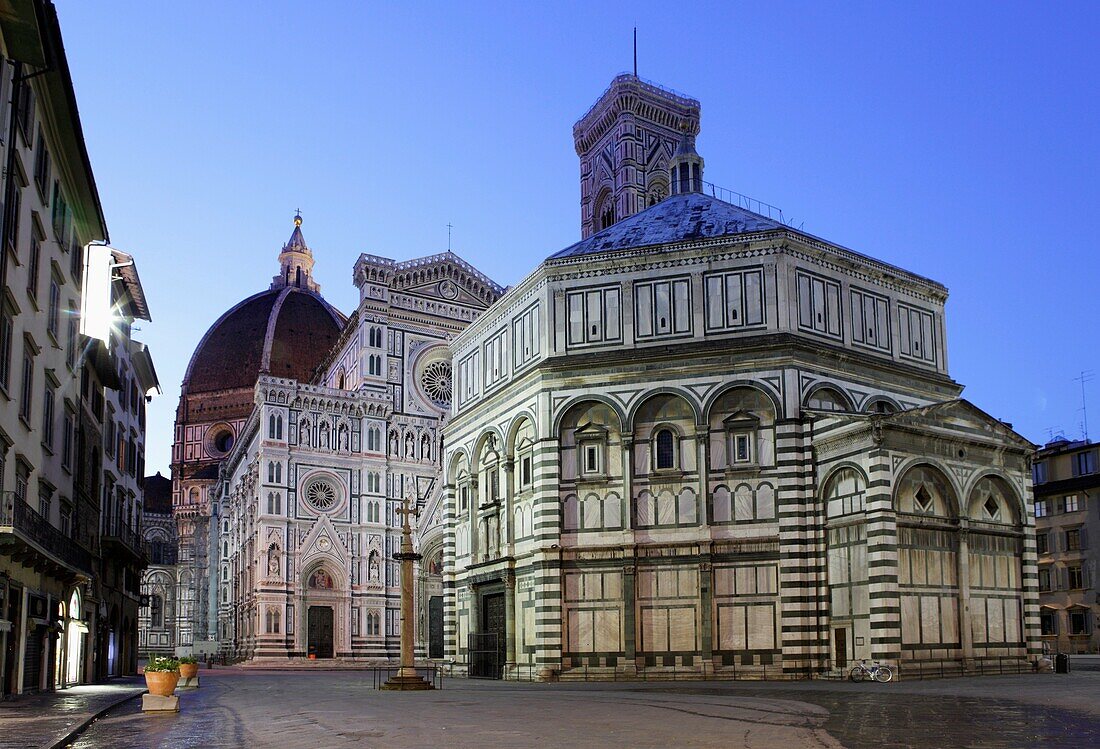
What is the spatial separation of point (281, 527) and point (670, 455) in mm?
40778

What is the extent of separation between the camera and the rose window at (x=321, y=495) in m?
72.6

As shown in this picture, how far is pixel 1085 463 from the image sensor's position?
62.0 m

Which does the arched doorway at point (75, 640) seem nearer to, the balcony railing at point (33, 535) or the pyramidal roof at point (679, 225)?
the balcony railing at point (33, 535)

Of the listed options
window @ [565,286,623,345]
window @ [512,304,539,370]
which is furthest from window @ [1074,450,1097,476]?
window @ [512,304,539,370]

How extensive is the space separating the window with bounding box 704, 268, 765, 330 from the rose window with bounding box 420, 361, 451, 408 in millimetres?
43580

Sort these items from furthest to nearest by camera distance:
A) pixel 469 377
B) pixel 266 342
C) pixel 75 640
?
pixel 266 342, pixel 469 377, pixel 75 640

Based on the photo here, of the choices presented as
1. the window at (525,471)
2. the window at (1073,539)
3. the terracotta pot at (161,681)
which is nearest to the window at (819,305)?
the window at (525,471)

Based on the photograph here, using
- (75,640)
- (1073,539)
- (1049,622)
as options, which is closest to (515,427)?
(75,640)

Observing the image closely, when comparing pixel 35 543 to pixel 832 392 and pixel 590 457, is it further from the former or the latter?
pixel 832 392

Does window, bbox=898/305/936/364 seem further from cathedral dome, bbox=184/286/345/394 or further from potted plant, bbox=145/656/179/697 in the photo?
cathedral dome, bbox=184/286/345/394

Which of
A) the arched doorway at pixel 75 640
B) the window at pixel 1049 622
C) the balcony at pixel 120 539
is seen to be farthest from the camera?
the window at pixel 1049 622

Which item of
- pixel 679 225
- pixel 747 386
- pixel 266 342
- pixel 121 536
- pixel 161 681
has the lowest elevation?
pixel 161 681

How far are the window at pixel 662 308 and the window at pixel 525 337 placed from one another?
3.79 metres

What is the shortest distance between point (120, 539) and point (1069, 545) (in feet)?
156
